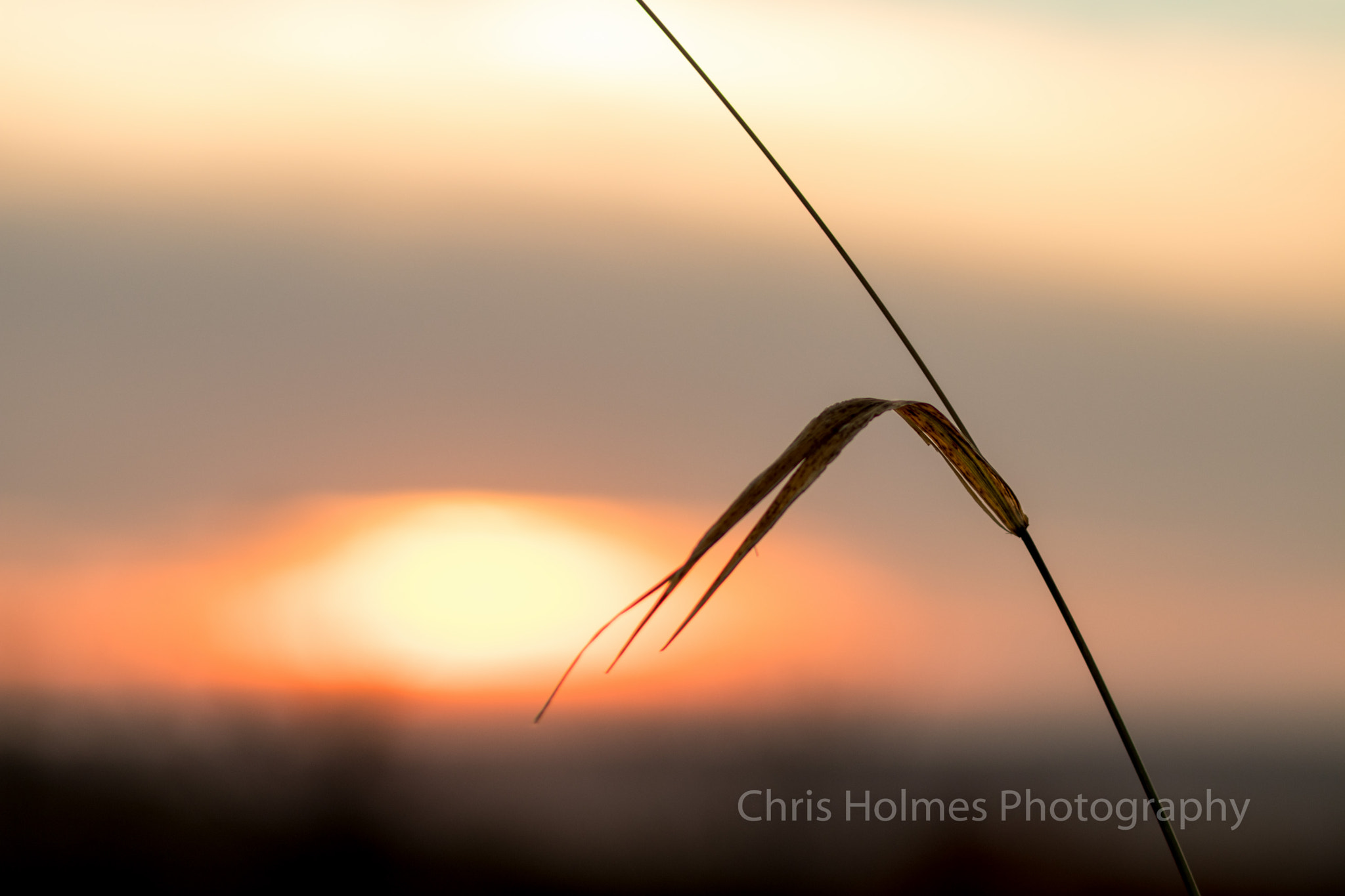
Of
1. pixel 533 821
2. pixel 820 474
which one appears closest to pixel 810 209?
pixel 820 474

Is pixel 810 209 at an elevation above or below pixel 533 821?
below

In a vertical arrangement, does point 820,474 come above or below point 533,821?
below

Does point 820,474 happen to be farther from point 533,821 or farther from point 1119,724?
point 533,821

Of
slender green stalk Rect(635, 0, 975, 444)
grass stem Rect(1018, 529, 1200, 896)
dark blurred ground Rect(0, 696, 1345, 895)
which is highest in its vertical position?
dark blurred ground Rect(0, 696, 1345, 895)

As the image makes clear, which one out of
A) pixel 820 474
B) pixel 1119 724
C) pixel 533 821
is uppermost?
pixel 533 821

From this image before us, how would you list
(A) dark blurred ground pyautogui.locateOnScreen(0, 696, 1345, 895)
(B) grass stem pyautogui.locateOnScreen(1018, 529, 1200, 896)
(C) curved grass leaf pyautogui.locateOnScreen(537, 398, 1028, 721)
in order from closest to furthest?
(C) curved grass leaf pyautogui.locateOnScreen(537, 398, 1028, 721) < (B) grass stem pyautogui.locateOnScreen(1018, 529, 1200, 896) < (A) dark blurred ground pyautogui.locateOnScreen(0, 696, 1345, 895)

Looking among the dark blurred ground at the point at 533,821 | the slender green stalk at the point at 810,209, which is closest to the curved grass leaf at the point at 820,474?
the slender green stalk at the point at 810,209

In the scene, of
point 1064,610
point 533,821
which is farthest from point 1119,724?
point 533,821

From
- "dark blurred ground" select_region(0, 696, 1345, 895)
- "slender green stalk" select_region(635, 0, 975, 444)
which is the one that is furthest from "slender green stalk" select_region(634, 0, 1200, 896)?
"dark blurred ground" select_region(0, 696, 1345, 895)

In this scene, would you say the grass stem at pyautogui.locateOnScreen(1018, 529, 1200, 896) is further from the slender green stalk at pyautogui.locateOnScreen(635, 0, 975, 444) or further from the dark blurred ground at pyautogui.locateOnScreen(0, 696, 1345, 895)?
the dark blurred ground at pyautogui.locateOnScreen(0, 696, 1345, 895)

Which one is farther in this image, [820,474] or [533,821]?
[533,821]

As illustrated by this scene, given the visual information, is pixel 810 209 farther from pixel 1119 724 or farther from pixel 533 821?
pixel 533 821
